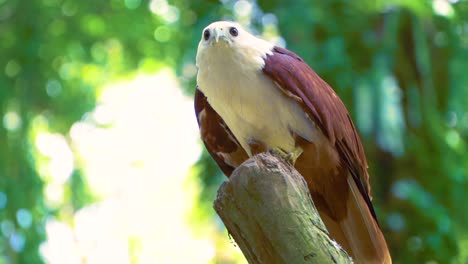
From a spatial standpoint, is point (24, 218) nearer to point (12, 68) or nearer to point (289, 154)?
point (12, 68)

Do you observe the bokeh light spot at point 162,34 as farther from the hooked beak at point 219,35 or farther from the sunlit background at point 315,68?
the hooked beak at point 219,35

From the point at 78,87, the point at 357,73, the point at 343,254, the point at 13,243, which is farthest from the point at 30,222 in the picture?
the point at 343,254

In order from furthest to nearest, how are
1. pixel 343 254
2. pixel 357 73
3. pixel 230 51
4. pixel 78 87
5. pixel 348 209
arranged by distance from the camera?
pixel 78 87 → pixel 357 73 → pixel 348 209 → pixel 230 51 → pixel 343 254

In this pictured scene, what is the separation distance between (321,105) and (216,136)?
1.61 feet

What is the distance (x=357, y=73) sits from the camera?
504 centimetres

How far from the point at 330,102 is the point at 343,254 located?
71cm

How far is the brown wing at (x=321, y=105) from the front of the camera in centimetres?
268

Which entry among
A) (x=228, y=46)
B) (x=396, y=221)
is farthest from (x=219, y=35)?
(x=396, y=221)

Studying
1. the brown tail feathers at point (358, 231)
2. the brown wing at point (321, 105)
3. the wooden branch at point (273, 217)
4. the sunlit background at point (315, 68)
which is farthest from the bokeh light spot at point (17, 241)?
the wooden branch at point (273, 217)

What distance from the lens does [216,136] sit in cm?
302

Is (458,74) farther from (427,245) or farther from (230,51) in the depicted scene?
(230,51)

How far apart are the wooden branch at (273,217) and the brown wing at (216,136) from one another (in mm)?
700

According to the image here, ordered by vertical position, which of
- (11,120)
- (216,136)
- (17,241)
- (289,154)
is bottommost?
(289,154)

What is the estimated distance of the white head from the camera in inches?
106
